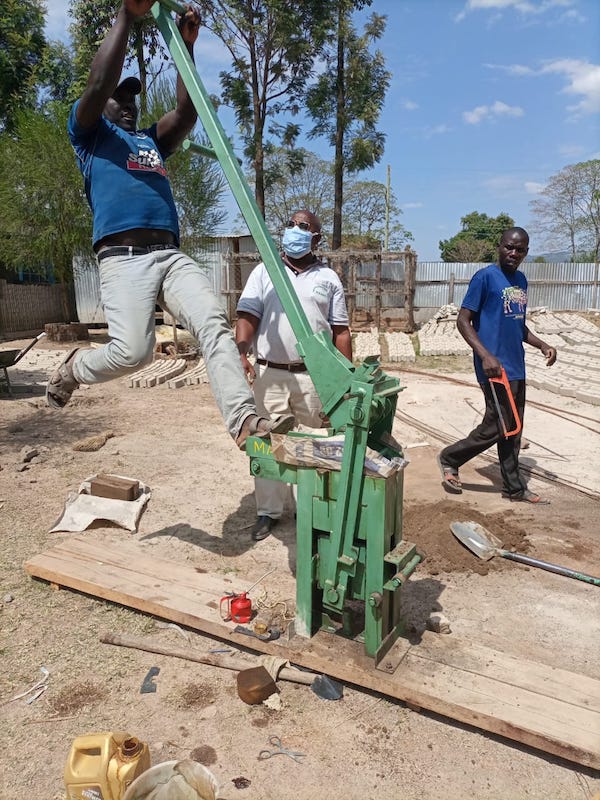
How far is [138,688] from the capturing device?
250 cm

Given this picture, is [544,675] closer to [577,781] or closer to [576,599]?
[577,781]

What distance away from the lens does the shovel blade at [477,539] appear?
3.71 meters

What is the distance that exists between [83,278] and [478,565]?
19.6 meters

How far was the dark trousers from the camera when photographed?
455 centimetres

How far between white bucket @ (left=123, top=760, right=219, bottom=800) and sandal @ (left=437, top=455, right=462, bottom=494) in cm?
342

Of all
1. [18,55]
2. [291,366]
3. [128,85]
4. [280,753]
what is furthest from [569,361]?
[18,55]

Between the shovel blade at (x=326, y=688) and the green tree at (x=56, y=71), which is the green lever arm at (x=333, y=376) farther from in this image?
the green tree at (x=56, y=71)

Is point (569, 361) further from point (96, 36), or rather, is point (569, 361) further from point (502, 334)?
point (96, 36)

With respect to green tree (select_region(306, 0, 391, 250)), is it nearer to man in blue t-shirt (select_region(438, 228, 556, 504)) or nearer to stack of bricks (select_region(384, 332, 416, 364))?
stack of bricks (select_region(384, 332, 416, 364))

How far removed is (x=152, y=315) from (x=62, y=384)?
0.67m

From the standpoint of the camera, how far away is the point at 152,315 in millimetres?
3088

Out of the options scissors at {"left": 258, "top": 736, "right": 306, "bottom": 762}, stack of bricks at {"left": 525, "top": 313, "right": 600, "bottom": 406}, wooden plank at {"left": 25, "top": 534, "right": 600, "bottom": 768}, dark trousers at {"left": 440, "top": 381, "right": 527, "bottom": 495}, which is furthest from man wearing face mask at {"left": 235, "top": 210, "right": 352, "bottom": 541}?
stack of bricks at {"left": 525, "top": 313, "right": 600, "bottom": 406}

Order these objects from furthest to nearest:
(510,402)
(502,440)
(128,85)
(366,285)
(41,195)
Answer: (366,285) → (41,195) → (502,440) → (510,402) → (128,85)

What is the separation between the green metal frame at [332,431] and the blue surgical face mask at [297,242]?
1.06m
